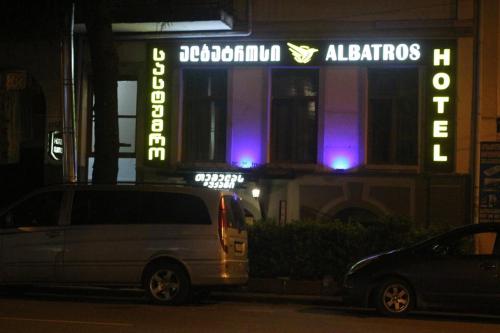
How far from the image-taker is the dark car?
444 inches

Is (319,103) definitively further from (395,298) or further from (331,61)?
(395,298)

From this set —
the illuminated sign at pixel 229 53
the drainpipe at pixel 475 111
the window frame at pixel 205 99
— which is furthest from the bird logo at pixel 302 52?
the drainpipe at pixel 475 111

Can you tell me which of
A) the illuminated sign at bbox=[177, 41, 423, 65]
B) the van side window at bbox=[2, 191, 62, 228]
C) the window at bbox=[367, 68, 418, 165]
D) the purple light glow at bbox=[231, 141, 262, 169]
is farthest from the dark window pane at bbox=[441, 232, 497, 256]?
the van side window at bbox=[2, 191, 62, 228]

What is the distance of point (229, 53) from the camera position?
63.4ft

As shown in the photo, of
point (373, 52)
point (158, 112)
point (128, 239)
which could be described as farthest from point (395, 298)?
point (158, 112)

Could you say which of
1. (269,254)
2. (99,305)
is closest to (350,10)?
(269,254)

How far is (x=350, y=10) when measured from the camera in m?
18.8

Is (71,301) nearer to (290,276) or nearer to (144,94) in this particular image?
(290,276)

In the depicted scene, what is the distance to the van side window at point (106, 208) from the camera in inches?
512

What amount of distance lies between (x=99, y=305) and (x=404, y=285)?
16.1 feet

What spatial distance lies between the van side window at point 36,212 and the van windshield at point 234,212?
2921 mm

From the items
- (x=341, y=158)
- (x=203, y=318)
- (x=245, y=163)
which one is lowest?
(x=203, y=318)

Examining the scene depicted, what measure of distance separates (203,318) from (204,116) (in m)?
9.64

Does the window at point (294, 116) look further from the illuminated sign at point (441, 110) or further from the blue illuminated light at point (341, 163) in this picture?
the illuminated sign at point (441, 110)
